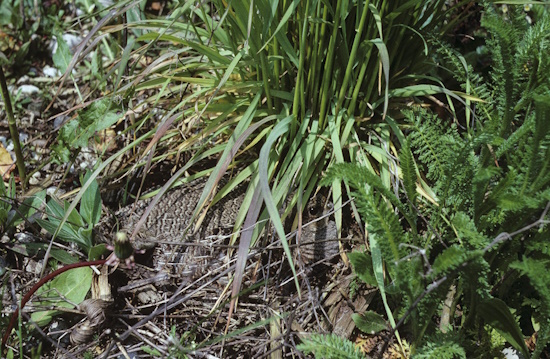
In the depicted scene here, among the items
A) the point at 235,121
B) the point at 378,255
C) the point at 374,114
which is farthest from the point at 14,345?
the point at 374,114

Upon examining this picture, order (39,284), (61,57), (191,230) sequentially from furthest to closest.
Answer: (61,57) < (191,230) < (39,284)

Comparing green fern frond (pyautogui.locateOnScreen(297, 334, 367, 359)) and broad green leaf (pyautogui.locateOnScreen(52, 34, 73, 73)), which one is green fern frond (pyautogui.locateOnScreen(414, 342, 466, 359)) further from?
broad green leaf (pyautogui.locateOnScreen(52, 34, 73, 73))

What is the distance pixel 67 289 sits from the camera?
1.52m

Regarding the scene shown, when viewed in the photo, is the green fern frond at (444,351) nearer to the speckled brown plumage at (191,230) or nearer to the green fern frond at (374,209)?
the green fern frond at (374,209)

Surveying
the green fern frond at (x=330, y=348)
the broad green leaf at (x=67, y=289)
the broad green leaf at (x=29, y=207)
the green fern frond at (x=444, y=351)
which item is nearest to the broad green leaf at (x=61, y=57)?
the broad green leaf at (x=29, y=207)

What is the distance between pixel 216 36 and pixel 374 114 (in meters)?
0.53

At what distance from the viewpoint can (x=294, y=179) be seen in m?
1.56

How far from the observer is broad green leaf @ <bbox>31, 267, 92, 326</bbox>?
1.49 m

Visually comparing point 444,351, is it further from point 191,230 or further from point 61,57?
point 61,57

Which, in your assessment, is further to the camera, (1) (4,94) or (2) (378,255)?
(1) (4,94)

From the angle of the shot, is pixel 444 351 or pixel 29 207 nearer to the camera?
pixel 444 351

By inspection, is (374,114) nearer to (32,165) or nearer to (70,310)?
(70,310)

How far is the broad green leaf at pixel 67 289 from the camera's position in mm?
1488

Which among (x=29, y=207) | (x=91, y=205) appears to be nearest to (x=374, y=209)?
(x=91, y=205)
